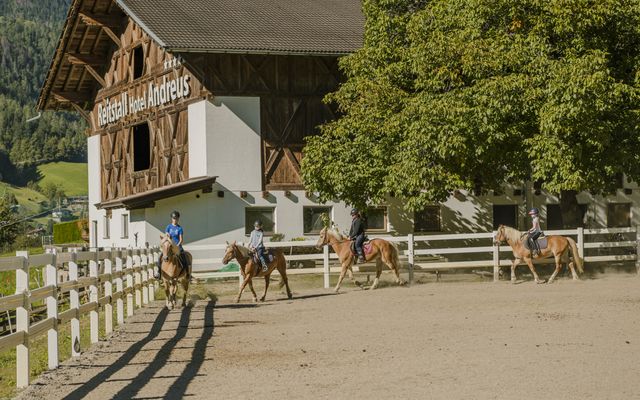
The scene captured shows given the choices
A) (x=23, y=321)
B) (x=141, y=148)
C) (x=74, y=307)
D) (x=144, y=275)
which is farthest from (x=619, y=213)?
(x=23, y=321)

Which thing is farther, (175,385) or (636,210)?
(636,210)

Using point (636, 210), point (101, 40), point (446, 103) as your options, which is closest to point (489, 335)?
point (446, 103)

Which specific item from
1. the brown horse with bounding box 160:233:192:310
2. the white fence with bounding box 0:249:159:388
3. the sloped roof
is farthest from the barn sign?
the white fence with bounding box 0:249:159:388

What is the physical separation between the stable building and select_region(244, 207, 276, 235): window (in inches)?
1.5

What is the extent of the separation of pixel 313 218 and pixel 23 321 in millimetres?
28027

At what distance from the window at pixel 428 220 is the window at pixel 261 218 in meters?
5.95

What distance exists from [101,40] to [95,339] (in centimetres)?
3118

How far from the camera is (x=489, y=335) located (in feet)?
48.7

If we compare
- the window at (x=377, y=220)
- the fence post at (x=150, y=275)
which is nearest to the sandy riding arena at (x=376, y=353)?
the fence post at (x=150, y=275)

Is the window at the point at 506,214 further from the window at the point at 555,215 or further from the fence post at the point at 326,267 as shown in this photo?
the fence post at the point at 326,267

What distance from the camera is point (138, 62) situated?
1722 inches

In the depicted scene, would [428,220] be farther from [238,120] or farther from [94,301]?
[94,301]

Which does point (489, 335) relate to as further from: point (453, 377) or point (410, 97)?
Answer: point (410, 97)

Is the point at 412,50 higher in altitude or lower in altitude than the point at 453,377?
higher
